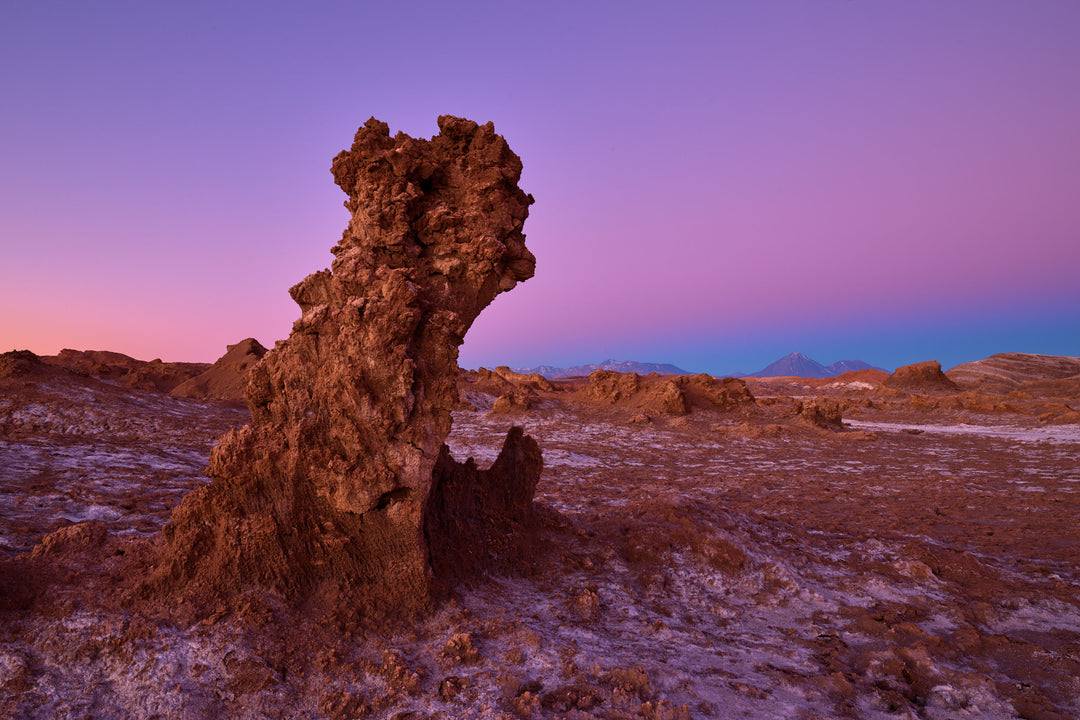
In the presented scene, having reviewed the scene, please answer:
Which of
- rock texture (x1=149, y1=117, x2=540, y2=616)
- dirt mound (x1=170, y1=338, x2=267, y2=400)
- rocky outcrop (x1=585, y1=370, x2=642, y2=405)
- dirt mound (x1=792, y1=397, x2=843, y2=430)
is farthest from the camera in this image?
rocky outcrop (x1=585, y1=370, x2=642, y2=405)

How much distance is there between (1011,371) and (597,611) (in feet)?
192

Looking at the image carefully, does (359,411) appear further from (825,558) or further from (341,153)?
(825,558)

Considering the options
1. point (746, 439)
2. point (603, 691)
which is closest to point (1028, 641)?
point (603, 691)

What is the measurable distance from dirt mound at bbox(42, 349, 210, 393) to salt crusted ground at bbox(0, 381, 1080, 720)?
1464 centimetres

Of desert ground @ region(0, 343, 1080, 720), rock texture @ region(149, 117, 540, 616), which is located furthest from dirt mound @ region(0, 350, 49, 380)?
rock texture @ region(149, 117, 540, 616)

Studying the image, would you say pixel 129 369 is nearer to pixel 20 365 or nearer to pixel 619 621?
pixel 20 365

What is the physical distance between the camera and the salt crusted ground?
2.95 metres

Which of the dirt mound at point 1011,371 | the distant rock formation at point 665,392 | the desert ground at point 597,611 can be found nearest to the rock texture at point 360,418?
the desert ground at point 597,611

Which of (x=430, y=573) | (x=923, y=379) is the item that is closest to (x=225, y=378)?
(x=430, y=573)

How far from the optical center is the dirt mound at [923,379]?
122ft

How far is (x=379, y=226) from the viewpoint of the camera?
439cm

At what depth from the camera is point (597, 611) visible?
433 cm

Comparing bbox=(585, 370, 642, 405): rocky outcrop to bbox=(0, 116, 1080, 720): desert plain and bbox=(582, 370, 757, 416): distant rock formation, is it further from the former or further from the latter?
bbox=(0, 116, 1080, 720): desert plain

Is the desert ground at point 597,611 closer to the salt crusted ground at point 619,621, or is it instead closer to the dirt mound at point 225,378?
Result: the salt crusted ground at point 619,621
